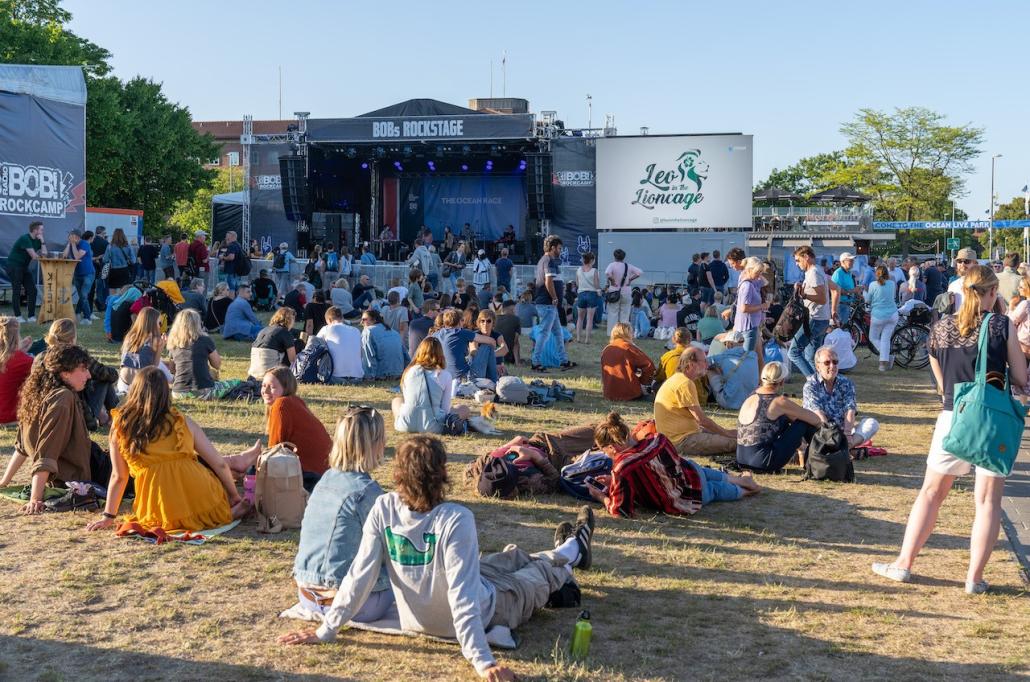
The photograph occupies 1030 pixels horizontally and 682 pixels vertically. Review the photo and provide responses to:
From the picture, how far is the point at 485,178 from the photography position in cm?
3531

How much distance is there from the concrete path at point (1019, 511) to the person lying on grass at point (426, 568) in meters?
3.06

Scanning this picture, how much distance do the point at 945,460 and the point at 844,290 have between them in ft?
31.9

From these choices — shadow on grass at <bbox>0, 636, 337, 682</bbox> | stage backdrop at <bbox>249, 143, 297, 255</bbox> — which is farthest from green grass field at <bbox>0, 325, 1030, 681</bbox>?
stage backdrop at <bbox>249, 143, 297, 255</bbox>

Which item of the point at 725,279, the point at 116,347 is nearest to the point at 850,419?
the point at 116,347

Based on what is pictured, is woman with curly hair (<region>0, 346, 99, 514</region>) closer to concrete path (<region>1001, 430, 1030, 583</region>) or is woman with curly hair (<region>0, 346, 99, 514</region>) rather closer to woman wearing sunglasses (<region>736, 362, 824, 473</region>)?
woman wearing sunglasses (<region>736, 362, 824, 473</region>)

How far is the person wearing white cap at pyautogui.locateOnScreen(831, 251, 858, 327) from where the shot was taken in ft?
43.6

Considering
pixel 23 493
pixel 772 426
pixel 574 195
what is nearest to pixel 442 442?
pixel 772 426

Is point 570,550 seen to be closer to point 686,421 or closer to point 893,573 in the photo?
point 893,573

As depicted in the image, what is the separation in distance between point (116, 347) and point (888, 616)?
38.8 ft

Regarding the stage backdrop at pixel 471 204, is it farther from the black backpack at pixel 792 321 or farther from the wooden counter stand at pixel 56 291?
the black backpack at pixel 792 321

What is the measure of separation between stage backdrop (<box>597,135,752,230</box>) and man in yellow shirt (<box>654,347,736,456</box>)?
69.7 feet

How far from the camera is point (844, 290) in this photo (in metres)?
14.4

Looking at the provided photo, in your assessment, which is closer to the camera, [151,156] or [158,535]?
[158,535]

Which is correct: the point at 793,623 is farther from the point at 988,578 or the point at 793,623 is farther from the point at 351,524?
the point at 351,524
